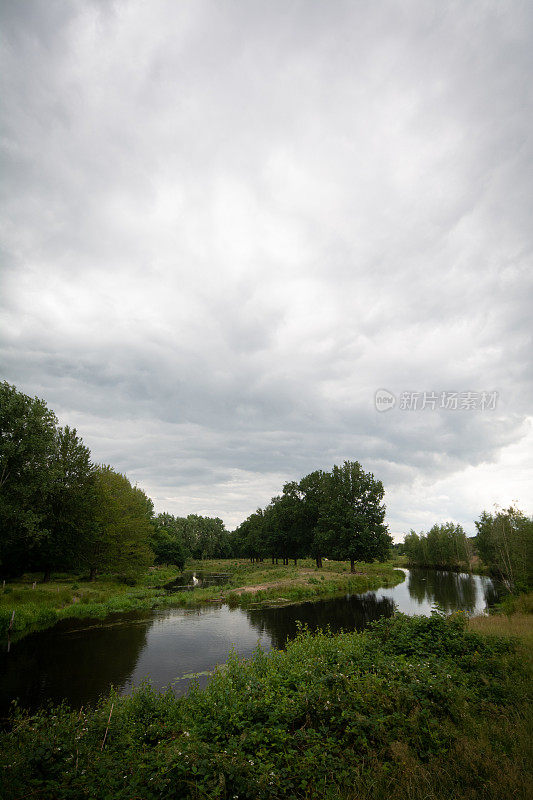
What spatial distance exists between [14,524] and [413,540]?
107596 mm

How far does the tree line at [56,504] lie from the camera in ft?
106

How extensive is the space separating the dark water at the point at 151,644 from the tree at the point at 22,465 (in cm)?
1065

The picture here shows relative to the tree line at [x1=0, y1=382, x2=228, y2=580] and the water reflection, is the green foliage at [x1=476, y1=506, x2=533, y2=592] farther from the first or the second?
the tree line at [x1=0, y1=382, x2=228, y2=580]

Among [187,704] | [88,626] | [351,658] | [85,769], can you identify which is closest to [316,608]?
[88,626]

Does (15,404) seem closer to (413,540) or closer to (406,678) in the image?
(406,678)

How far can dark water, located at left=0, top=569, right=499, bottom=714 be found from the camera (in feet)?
50.9

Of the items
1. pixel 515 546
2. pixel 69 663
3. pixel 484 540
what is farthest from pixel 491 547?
pixel 69 663

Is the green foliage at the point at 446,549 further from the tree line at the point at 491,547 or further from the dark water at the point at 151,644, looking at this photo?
the dark water at the point at 151,644

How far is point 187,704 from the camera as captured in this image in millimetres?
9844

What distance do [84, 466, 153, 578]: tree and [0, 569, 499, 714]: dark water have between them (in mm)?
16420

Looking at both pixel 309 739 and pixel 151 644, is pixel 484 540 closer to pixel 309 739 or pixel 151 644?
pixel 151 644

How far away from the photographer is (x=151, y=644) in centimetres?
2166

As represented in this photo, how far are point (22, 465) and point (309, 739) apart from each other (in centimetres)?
3687

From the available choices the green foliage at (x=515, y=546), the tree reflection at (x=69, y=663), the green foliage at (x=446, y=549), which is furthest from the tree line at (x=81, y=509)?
the green foliage at (x=446, y=549)
